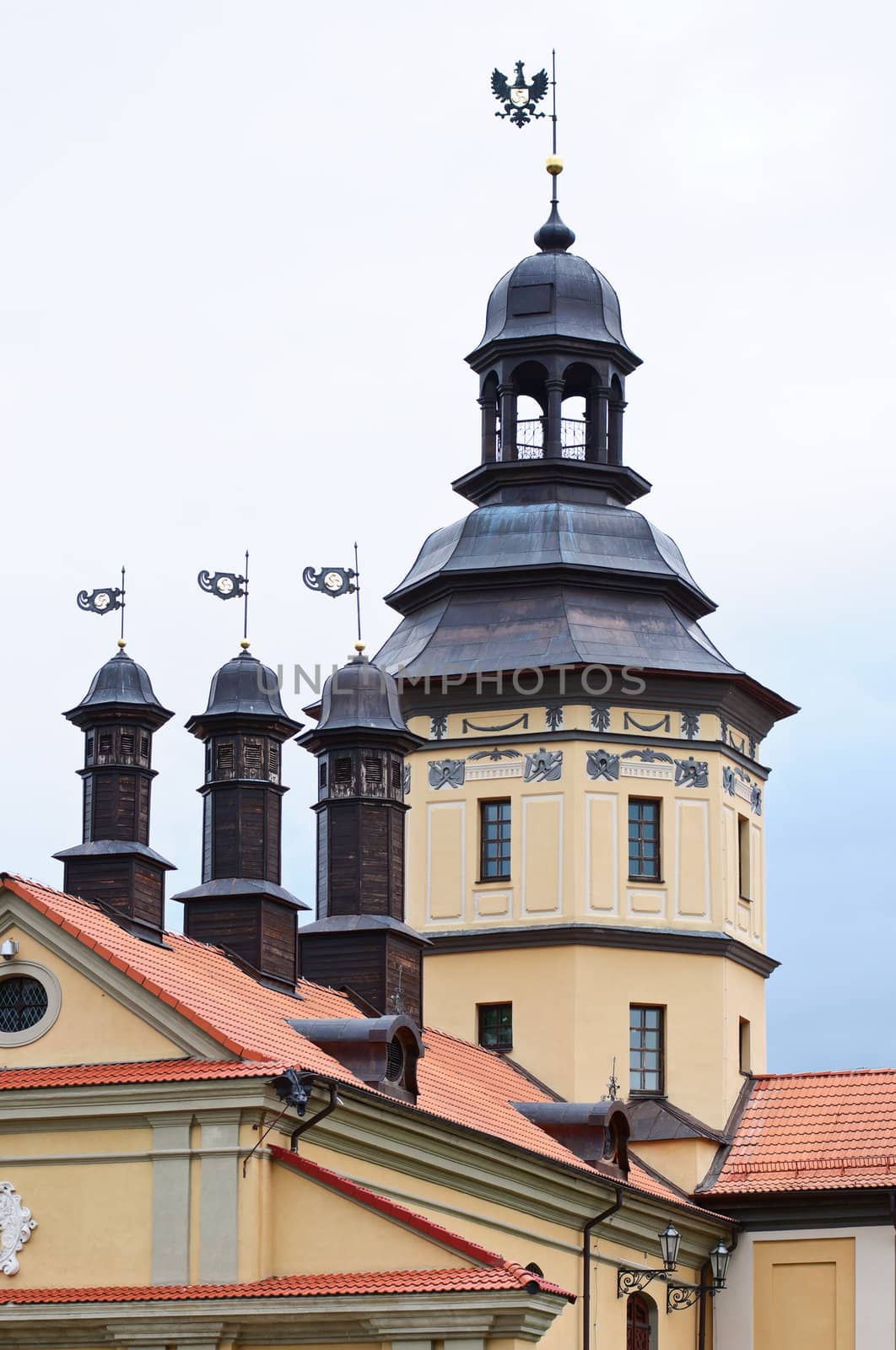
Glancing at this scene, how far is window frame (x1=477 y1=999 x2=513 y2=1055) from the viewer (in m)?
47.8

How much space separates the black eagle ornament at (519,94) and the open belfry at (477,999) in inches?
3.9

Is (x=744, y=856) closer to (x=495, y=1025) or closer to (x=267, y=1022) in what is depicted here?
(x=495, y=1025)

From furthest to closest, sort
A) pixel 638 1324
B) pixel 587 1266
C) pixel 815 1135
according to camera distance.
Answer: pixel 815 1135
pixel 638 1324
pixel 587 1266

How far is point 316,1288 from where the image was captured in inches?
1325

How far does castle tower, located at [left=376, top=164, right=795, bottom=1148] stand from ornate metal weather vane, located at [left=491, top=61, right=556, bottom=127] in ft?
26.4

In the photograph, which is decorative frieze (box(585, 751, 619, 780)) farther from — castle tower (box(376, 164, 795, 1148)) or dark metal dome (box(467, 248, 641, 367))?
dark metal dome (box(467, 248, 641, 367))

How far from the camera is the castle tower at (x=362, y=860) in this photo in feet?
139

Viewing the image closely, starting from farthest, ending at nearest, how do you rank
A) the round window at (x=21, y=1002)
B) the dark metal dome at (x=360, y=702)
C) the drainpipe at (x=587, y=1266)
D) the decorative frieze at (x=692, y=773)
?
1. the decorative frieze at (x=692, y=773)
2. the dark metal dome at (x=360, y=702)
3. the drainpipe at (x=587, y=1266)
4. the round window at (x=21, y=1002)

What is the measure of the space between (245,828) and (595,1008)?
9055 millimetres

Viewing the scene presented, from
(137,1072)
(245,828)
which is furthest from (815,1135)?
(137,1072)

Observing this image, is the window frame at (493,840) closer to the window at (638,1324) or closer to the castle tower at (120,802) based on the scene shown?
the window at (638,1324)

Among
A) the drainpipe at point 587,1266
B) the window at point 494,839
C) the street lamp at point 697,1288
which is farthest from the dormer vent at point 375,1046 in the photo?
the window at point 494,839

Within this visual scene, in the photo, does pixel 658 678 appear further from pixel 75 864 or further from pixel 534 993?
pixel 75 864

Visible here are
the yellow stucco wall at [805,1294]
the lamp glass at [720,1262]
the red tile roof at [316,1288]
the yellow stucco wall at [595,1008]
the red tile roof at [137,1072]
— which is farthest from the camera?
the yellow stucco wall at [595,1008]
